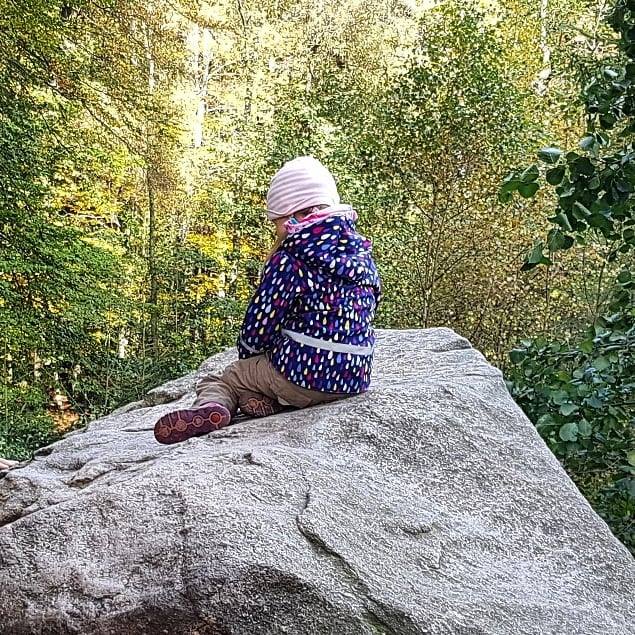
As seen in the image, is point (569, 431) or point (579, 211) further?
point (569, 431)

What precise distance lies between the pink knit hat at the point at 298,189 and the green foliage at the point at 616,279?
76cm

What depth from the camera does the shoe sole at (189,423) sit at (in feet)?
8.91

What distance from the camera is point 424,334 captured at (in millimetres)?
4016

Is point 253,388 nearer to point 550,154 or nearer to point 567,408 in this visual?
point 567,408

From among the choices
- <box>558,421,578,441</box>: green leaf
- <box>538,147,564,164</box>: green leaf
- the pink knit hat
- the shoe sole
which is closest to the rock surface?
the shoe sole

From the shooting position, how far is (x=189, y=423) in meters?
2.74

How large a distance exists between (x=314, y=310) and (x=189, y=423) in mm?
A: 553

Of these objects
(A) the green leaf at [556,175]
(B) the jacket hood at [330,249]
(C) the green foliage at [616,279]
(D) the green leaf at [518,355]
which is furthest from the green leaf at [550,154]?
(D) the green leaf at [518,355]

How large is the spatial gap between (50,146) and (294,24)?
534 centimetres

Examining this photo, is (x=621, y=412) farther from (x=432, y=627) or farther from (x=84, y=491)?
(x=84, y=491)

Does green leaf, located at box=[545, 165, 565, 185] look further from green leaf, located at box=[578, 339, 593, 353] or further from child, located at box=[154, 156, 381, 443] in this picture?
child, located at box=[154, 156, 381, 443]

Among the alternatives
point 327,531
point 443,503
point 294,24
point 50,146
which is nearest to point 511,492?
point 443,503

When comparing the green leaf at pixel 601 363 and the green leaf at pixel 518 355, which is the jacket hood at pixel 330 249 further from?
the green leaf at pixel 601 363

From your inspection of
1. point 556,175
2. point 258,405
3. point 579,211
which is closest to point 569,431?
point 579,211
